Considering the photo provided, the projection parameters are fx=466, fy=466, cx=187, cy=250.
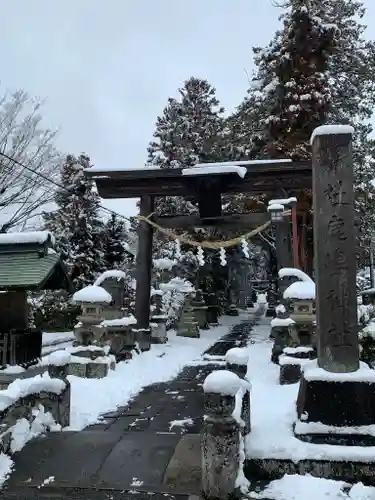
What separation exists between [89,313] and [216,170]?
542 cm

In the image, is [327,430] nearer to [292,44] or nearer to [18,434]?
[18,434]

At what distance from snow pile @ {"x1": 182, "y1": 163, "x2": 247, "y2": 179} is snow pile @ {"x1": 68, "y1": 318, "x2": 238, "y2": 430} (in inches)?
216

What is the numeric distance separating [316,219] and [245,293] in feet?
147

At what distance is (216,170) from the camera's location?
1340 centimetres

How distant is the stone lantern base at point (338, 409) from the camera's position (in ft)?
17.4

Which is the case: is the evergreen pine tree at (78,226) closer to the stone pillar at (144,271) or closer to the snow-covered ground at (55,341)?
the snow-covered ground at (55,341)

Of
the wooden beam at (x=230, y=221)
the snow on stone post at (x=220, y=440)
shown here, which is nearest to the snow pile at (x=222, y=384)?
the snow on stone post at (x=220, y=440)

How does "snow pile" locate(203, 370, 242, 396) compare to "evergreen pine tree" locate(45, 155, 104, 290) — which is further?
"evergreen pine tree" locate(45, 155, 104, 290)

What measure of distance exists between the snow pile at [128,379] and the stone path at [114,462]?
0.50 meters

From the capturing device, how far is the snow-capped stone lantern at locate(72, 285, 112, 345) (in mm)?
11031

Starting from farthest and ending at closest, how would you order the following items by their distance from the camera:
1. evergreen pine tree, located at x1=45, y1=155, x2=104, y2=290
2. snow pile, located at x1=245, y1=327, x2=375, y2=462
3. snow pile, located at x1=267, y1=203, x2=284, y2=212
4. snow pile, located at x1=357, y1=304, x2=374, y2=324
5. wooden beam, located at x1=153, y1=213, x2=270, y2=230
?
evergreen pine tree, located at x1=45, y1=155, x2=104, y2=290 → wooden beam, located at x1=153, y1=213, x2=270, y2=230 → snow pile, located at x1=267, y1=203, x2=284, y2=212 → snow pile, located at x1=357, y1=304, x2=374, y2=324 → snow pile, located at x1=245, y1=327, x2=375, y2=462

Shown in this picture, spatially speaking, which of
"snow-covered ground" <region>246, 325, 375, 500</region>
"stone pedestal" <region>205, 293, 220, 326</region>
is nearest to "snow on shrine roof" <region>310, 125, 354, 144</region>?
"snow-covered ground" <region>246, 325, 375, 500</region>

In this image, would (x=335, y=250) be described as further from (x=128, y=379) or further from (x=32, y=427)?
(x=128, y=379)

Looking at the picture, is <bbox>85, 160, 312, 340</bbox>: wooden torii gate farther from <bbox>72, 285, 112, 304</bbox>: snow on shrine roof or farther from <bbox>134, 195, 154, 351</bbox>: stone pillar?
<bbox>72, 285, 112, 304</bbox>: snow on shrine roof
